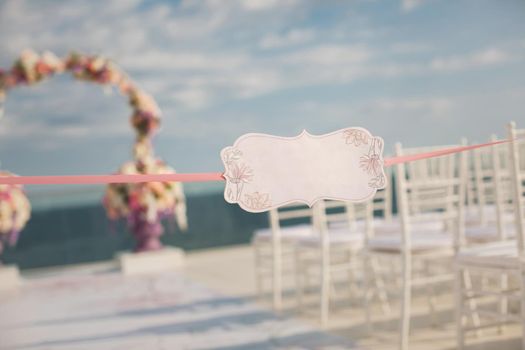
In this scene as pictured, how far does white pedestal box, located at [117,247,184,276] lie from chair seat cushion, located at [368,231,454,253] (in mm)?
3706

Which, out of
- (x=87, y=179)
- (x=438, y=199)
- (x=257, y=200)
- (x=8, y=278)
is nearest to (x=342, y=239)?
(x=438, y=199)

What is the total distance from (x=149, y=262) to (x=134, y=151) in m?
1.09

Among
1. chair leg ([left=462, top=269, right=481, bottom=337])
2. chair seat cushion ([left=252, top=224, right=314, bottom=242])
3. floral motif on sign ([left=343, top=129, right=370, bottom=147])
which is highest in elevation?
floral motif on sign ([left=343, top=129, right=370, bottom=147])

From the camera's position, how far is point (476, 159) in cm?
379

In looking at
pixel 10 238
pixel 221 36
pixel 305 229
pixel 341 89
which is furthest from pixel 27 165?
pixel 305 229

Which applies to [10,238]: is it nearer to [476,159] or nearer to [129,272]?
[129,272]

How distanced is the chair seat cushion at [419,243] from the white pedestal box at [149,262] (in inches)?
146

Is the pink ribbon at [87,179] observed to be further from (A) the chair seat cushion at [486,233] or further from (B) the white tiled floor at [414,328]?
(A) the chair seat cushion at [486,233]

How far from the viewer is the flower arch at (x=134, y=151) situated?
20.6ft

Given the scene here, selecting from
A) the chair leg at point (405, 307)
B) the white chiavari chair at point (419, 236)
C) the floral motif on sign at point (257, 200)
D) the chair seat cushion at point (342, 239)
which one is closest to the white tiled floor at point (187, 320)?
the chair leg at point (405, 307)

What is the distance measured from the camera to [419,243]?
9.48 ft

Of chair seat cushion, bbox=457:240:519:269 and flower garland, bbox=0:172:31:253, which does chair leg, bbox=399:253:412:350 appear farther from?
flower garland, bbox=0:172:31:253

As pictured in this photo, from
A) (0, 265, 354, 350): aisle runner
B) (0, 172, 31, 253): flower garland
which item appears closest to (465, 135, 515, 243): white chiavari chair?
(0, 265, 354, 350): aisle runner

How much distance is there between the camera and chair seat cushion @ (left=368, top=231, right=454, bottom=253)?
2871 mm
